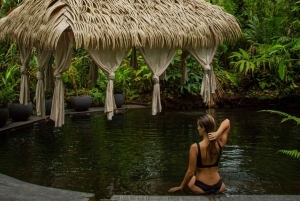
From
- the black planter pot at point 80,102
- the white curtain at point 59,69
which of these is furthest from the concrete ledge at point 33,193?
the black planter pot at point 80,102

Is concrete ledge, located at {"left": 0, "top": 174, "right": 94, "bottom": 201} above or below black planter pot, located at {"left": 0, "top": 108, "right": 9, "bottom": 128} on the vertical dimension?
below

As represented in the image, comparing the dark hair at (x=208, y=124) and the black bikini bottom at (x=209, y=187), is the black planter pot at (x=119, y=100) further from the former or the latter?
the dark hair at (x=208, y=124)

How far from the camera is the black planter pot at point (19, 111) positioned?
1011 cm

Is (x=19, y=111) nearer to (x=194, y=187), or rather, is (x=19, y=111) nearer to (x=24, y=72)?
(x=24, y=72)

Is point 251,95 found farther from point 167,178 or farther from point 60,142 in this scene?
point 167,178

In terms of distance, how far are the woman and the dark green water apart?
1.14ft

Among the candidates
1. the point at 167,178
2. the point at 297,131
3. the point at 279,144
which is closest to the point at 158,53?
the point at 167,178

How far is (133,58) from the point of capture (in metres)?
8.23

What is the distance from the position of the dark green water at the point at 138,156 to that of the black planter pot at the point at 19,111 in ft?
1.33

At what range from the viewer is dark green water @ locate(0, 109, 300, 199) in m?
5.90

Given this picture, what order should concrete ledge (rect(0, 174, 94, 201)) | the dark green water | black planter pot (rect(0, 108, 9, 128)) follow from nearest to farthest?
concrete ledge (rect(0, 174, 94, 201)) → the dark green water → black planter pot (rect(0, 108, 9, 128))

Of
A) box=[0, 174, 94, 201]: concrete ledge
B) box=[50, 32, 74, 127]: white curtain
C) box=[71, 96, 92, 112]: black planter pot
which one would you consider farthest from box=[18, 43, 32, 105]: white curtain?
box=[71, 96, 92, 112]: black planter pot

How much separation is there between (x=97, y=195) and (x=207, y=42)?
235 cm

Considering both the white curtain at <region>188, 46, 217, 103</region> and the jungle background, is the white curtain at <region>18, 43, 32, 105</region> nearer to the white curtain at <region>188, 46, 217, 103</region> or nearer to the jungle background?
the white curtain at <region>188, 46, 217, 103</region>
